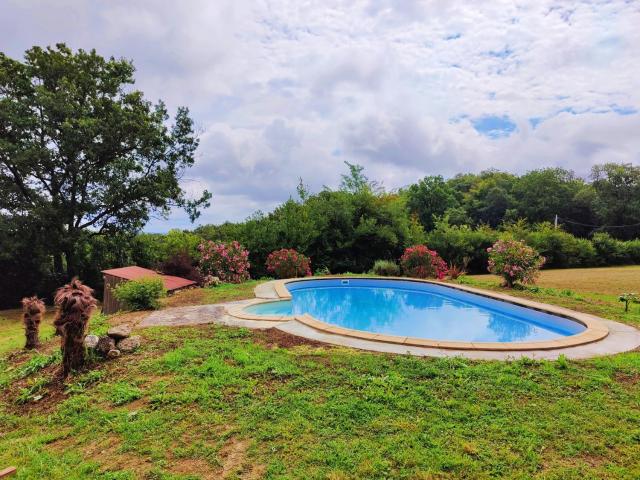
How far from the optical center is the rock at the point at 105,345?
4.99m

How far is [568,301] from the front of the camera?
361 inches

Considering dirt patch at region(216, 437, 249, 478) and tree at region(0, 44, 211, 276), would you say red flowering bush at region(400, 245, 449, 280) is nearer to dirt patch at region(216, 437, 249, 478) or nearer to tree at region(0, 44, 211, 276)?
tree at region(0, 44, 211, 276)

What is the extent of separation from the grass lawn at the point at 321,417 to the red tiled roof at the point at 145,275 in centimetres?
508

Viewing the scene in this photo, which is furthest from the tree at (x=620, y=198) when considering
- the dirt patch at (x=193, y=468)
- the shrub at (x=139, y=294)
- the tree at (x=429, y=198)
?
the dirt patch at (x=193, y=468)

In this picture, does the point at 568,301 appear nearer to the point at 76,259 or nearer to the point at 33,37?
the point at 76,259

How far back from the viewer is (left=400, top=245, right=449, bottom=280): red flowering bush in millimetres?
14312

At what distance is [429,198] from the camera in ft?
134

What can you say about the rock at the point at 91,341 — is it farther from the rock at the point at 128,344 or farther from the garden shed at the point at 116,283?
the garden shed at the point at 116,283

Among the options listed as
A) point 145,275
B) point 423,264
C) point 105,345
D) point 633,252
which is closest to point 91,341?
point 105,345

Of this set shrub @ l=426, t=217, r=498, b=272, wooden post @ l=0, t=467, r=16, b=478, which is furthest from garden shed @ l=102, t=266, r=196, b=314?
shrub @ l=426, t=217, r=498, b=272

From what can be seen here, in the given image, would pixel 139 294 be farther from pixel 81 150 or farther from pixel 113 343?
pixel 81 150

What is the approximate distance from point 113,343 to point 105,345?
13 cm

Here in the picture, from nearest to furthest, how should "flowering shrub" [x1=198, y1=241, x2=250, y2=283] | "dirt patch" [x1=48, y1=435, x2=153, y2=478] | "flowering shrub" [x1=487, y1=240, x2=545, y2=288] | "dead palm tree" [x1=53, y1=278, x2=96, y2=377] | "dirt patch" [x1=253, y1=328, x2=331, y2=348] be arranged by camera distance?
"dirt patch" [x1=48, y1=435, x2=153, y2=478], "dead palm tree" [x1=53, y1=278, x2=96, y2=377], "dirt patch" [x1=253, y1=328, x2=331, y2=348], "flowering shrub" [x1=487, y1=240, x2=545, y2=288], "flowering shrub" [x1=198, y1=241, x2=250, y2=283]

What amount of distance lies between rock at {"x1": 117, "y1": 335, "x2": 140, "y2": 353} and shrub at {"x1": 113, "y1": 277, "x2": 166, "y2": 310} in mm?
3001
